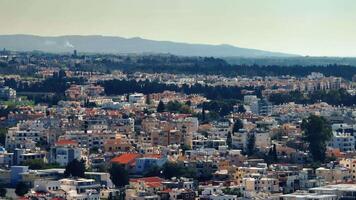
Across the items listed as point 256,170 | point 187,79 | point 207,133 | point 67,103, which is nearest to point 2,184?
point 256,170

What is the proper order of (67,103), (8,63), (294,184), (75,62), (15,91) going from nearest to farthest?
(294,184) < (67,103) < (15,91) < (8,63) < (75,62)

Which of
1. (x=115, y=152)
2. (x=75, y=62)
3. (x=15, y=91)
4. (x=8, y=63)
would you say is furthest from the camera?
(x=75, y=62)

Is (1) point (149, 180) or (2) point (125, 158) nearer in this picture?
(1) point (149, 180)

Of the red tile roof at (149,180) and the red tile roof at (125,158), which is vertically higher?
the red tile roof at (149,180)

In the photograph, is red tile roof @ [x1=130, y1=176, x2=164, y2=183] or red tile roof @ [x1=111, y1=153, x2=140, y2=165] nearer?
red tile roof @ [x1=130, y1=176, x2=164, y2=183]

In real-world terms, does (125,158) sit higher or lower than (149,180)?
lower

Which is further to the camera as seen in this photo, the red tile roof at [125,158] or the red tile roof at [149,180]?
the red tile roof at [125,158]

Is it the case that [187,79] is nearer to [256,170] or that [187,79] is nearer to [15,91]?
[15,91]

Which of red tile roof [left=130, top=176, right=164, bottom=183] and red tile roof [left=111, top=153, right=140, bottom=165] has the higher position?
red tile roof [left=130, top=176, right=164, bottom=183]
